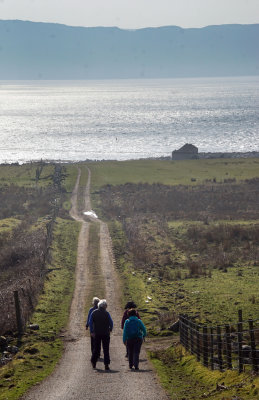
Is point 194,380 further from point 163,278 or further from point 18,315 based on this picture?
point 163,278

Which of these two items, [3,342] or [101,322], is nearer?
[101,322]

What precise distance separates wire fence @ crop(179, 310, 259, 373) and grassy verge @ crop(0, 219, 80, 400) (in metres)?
3.92

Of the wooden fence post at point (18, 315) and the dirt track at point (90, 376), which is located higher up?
the wooden fence post at point (18, 315)

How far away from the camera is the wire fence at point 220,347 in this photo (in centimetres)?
1346

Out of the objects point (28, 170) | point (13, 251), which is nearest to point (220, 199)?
Answer: point (13, 251)

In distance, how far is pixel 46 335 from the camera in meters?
20.2

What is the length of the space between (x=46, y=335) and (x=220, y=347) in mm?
7455

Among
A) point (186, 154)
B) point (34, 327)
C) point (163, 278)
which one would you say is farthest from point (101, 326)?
point (186, 154)

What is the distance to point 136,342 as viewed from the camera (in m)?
15.3

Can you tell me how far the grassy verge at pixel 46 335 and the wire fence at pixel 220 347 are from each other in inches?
155

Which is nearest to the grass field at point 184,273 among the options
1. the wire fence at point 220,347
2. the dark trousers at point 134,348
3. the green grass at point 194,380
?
the green grass at point 194,380

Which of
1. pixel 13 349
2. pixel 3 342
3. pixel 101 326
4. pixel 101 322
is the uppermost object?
pixel 101 322

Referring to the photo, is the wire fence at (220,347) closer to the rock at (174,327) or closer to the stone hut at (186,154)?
the rock at (174,327)

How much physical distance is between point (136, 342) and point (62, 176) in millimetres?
70509
